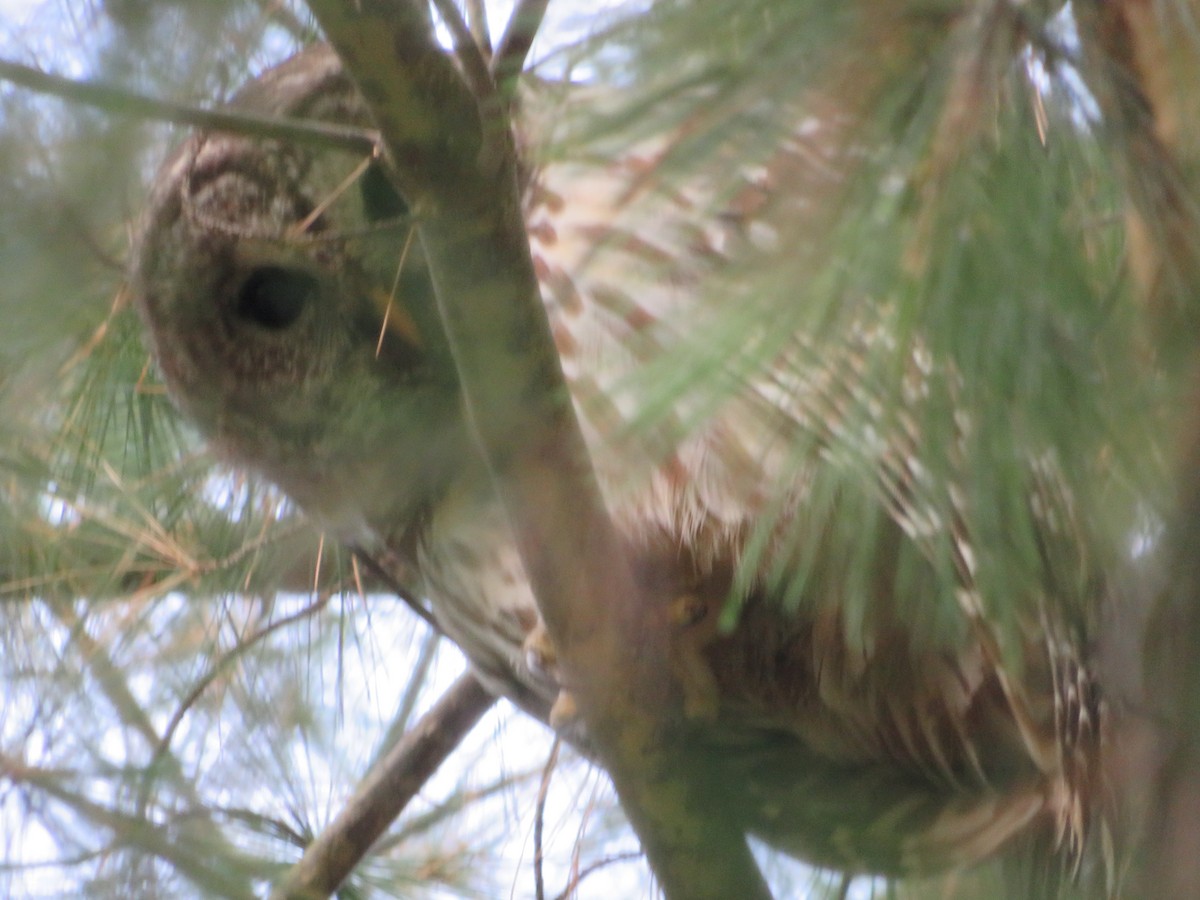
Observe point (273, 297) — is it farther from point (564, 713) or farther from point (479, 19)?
point (564, 713)

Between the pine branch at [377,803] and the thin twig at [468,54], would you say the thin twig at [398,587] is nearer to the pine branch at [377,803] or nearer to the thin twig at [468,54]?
the pine branch at [377,803]

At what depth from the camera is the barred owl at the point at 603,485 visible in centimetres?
121

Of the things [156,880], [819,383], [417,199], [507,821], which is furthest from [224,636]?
[819,383]

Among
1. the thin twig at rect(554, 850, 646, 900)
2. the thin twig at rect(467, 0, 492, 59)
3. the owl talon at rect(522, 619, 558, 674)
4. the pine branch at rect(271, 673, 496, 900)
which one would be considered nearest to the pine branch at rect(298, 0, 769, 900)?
the owl talon at rect(522, 619, 558, 674)

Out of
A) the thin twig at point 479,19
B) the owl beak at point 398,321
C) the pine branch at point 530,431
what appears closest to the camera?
the pine branch at point 530,431

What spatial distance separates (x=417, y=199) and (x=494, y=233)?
53mm

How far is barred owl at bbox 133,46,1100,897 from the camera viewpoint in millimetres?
1209

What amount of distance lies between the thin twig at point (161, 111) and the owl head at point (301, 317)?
1.70 ft

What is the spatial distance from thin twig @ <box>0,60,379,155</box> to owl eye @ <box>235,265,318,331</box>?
61cm

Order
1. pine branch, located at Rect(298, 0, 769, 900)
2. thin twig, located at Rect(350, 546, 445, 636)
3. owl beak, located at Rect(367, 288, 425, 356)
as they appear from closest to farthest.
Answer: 1. pine branch, located at Rect(298, 0, 769, 900)
2. owl beak, located at Rect(367, 288, 425, 356)
3. thin twig, located at Rect(350, 546, 445, 636)

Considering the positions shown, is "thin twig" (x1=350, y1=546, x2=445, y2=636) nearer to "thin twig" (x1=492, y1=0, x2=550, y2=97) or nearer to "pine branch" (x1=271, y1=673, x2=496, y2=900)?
"pine branch" (x1=271, y1=673, x2=496, y2=900)

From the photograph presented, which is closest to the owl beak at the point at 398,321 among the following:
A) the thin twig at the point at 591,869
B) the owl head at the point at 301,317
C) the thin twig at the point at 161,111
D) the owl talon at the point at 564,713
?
the owl head at the point at 301,317

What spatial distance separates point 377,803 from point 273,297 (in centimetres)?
68

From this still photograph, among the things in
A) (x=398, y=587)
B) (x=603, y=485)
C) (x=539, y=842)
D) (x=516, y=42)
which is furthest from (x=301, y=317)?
(x=539, y=842)
